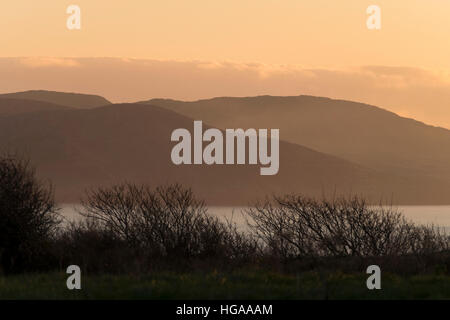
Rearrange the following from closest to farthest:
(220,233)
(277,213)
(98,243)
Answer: (98,243) < (220,233) < (277,213)

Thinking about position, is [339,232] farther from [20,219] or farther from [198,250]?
[20,219]

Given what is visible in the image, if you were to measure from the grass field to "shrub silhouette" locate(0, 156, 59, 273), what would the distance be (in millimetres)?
4670

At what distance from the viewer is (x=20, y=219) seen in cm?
2403

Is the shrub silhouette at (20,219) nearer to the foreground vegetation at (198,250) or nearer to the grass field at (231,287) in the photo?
the foreground vegetation at (198,250)

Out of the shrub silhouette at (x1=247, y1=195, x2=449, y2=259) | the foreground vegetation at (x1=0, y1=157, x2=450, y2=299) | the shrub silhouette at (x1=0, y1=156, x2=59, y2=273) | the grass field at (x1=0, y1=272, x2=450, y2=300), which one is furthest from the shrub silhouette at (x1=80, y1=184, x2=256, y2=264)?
the grass field at (x1=0, y1=272, x2=450, y2=300)

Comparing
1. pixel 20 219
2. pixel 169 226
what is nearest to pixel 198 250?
pixel 169 226

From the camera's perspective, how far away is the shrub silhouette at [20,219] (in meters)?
23.7

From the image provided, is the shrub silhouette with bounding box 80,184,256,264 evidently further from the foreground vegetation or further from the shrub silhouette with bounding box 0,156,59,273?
the shrub silhouette with bounding box 0,156,59,273

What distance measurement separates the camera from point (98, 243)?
27.7 meters

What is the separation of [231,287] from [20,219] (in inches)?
390
